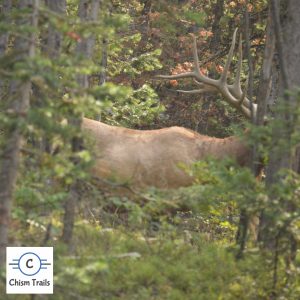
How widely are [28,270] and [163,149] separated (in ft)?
13.0

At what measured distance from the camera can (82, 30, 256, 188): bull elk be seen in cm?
→ 1020

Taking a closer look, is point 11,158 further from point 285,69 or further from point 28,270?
point 285,69

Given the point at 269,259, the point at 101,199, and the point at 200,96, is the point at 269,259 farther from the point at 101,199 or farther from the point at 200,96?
the point at 200,96

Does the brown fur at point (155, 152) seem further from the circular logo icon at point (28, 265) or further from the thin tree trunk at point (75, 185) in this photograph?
the circular logo icon at point (28, 265)

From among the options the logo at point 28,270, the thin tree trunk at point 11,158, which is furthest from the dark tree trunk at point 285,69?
the thin tree trunk at point 11,158

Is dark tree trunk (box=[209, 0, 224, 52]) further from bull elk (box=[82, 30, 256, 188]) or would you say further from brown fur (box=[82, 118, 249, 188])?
brown fur (box=[82, 118, 249, 188])

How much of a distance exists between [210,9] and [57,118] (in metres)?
13.4

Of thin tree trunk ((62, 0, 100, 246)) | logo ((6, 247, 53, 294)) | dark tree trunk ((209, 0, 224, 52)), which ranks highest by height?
dark tree trunk ((209, 0, 224, 52))

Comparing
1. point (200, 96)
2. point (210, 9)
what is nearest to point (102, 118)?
point (200, 96)

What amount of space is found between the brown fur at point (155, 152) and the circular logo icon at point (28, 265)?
322 cm

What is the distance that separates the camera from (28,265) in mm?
7027

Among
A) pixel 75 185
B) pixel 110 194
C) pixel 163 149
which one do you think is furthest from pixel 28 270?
Answer: pixel 163 149

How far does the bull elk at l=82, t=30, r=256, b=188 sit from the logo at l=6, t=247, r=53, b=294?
3264 mm

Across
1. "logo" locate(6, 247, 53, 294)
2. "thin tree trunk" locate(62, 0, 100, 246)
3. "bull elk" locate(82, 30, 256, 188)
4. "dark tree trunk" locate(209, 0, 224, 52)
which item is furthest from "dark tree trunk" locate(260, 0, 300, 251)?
"dark tree trunk" locate(209, 0, 224, 52)
